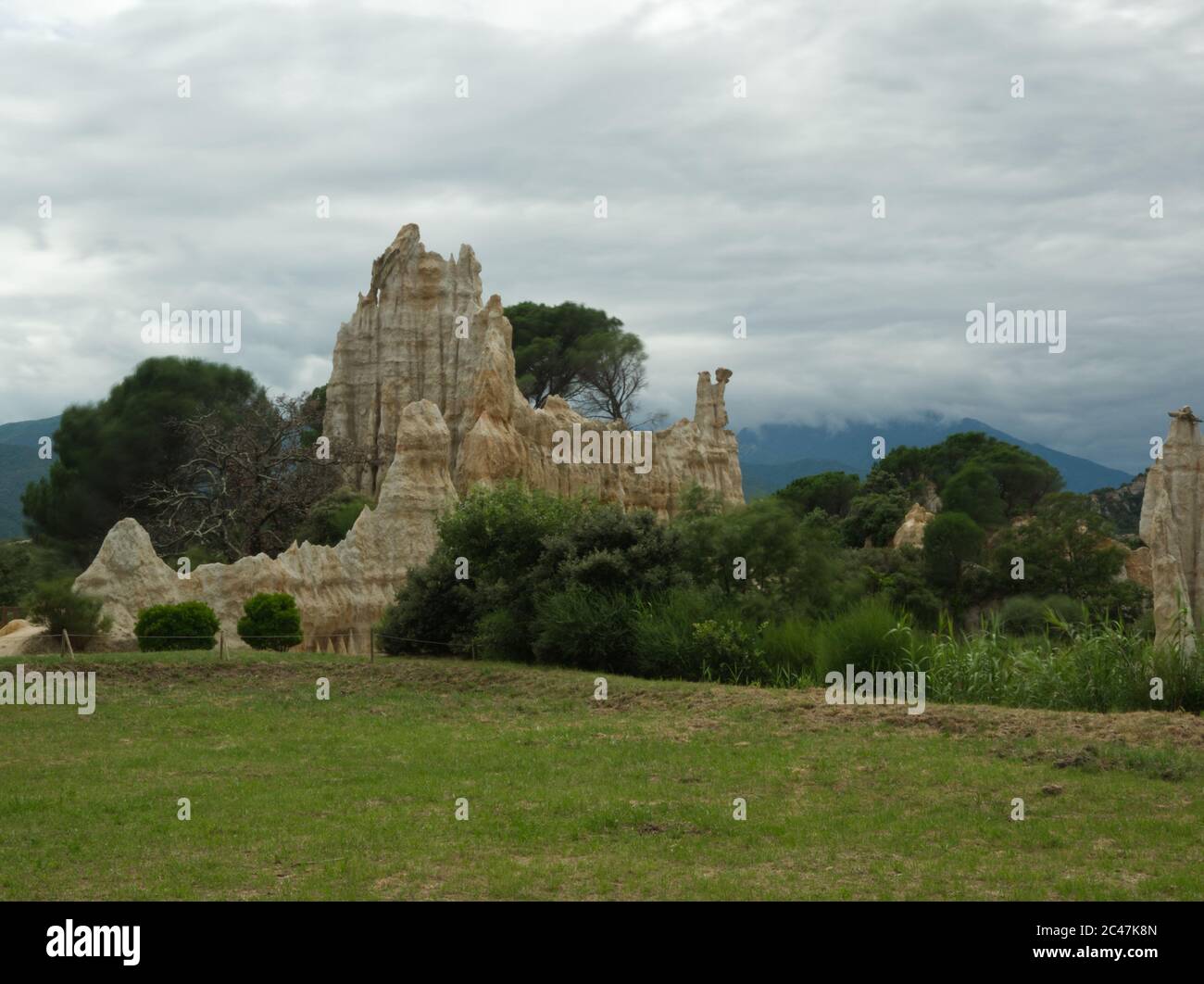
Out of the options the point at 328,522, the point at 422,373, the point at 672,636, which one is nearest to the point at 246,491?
the point at 328,522

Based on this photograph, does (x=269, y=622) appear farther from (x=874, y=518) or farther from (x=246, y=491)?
(x=874, y=518)

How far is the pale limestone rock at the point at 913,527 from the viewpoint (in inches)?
2339

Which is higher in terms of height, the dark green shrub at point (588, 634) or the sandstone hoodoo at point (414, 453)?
the sandstone hoodoo at point (414, 453)

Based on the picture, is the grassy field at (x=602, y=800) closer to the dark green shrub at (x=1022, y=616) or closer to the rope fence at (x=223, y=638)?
the rope fence at (x=223, y=638)

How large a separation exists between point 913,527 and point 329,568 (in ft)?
120

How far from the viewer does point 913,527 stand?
202 ft

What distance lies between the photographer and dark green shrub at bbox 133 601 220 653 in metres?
26.8

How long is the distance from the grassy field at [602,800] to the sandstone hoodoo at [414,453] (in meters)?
10.8

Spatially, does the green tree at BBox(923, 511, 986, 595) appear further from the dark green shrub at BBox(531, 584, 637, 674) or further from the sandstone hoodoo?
the dark green shrub at BBox(531, 584, 637, 674)

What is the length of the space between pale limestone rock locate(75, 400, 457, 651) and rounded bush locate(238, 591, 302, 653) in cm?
46

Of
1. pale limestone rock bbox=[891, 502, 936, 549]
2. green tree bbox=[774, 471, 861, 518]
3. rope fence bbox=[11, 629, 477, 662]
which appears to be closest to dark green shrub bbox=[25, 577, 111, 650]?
rope fence bbox=[11, 629, 477, 662]

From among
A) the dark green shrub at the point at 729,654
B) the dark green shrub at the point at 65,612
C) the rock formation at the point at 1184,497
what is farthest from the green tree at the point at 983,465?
the dark green shrub at the point at 65,612
